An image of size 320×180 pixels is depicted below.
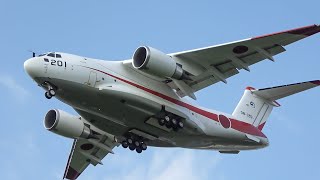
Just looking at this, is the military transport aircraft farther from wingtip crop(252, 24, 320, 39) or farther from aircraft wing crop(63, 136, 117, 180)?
aircraft wing crop(63, 136, 117, 180)

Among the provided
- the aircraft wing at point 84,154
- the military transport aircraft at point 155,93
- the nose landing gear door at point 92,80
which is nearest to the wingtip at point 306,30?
the military transport aircraft at point 155,93

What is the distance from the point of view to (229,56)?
25.4 meters

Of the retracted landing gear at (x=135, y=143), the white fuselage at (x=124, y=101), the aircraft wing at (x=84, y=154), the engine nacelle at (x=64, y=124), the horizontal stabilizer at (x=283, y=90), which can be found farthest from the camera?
the aircraft wing at (x=84, y=154)

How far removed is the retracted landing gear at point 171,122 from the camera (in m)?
25.8

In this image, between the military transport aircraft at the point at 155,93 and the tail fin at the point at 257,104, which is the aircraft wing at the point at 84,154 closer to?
the military transport aircraft at the point at 155,93

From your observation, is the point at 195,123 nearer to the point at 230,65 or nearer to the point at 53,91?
the point at 230,65

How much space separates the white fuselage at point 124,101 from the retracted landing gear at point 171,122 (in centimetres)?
25

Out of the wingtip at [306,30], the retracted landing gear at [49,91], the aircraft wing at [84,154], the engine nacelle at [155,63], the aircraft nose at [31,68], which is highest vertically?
the wingtip at [306,30]

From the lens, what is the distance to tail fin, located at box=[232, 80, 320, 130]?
96.1 feet

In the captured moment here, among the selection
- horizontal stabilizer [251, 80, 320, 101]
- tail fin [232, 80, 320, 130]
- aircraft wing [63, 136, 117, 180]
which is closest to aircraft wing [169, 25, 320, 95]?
horizontal stabilizer [251, 80, 320, 101]

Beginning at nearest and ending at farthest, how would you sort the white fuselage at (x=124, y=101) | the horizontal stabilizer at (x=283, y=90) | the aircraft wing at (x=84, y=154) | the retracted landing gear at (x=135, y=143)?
the white fuselage at (x=124, y=101), the horizontal stabilizer at (x=283, y=90), the retracted landing gear at (x=135, y=143), the aircraft wing at (x=84, y=154)

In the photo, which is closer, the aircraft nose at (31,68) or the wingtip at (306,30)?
the wingtip at (306,30)

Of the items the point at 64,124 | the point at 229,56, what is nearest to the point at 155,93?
the point at 229,56

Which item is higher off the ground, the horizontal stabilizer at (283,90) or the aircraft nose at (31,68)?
the horizontal stabilizer at (283,90)
